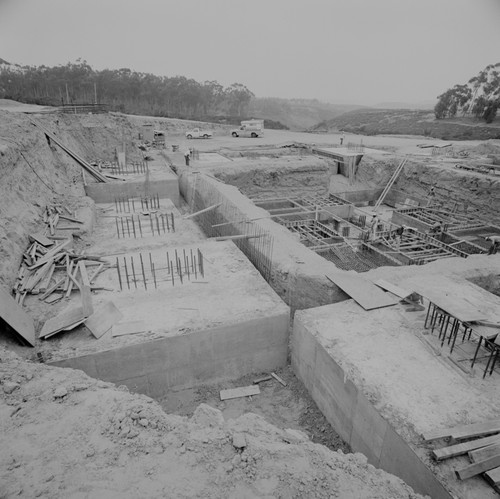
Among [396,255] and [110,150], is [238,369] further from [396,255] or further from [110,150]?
[110,150]

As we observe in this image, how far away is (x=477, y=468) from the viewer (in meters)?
3.96

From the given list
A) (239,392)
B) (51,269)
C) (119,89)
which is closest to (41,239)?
(51,269)

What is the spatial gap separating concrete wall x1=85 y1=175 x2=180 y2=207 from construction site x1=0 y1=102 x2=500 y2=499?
1619 mm

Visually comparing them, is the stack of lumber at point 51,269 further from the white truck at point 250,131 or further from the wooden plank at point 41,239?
the white truck at point 250,131

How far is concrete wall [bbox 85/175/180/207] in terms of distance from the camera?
1598cm

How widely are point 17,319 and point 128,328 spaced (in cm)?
187

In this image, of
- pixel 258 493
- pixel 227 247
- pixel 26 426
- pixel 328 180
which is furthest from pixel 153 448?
pixel 328 180

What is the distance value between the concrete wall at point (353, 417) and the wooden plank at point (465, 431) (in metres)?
0.35

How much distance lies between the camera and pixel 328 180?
2131 cm

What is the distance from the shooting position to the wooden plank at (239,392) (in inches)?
268

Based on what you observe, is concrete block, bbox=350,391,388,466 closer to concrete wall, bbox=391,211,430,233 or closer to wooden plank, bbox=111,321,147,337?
wooden plank, bbox=111,321,147,337

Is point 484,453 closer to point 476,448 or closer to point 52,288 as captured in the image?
point 476,448

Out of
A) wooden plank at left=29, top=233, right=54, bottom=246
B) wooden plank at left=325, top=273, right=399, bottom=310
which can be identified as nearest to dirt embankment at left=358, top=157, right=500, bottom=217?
wooden plank at left=325, top=273, right=399, bottom=310

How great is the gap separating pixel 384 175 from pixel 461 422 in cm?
1943
